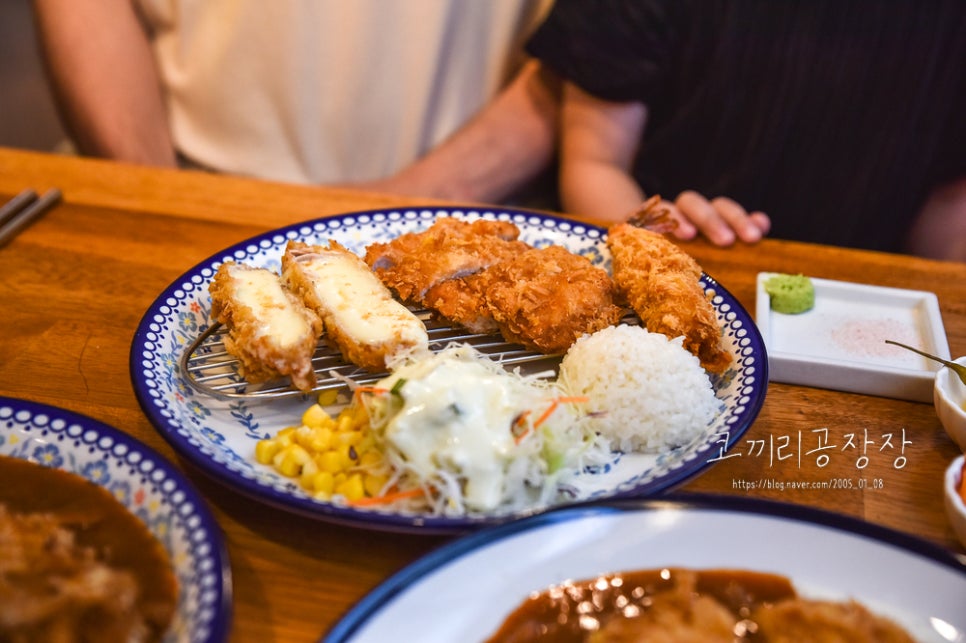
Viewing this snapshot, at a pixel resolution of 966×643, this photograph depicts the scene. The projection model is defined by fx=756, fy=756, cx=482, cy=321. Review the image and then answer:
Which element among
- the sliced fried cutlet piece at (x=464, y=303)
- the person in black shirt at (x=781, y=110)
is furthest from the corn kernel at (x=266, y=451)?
the person in black shirt at (x=781, y=110)

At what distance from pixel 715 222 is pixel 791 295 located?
596 millimetres

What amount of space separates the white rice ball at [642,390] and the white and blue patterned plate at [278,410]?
0.04 m

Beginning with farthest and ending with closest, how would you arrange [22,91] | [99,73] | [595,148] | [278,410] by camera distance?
[22,91], [99,73], [595,148], [278,410]

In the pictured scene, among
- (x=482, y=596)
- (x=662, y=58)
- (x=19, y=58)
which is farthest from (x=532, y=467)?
(x=19, y=58)

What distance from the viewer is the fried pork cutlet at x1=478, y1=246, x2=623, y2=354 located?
221cm

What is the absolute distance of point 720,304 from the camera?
234 cm

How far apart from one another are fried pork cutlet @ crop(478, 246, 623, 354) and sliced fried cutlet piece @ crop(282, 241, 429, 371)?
28 cm

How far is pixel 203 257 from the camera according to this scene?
2.73 meters

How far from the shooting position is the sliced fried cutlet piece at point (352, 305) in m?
2.06

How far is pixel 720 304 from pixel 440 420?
1.09 meters

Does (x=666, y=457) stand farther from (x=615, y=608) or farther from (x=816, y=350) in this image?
(x=816, y=350)

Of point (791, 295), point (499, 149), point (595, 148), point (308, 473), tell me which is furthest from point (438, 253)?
point (499, 149)

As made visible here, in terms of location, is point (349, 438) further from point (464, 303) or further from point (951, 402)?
point (951, 402)

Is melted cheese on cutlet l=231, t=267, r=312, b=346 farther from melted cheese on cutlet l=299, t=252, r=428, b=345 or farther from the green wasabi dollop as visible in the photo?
the green wasabi dollop
